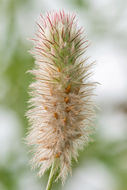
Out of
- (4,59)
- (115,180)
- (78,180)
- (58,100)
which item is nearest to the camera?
(58,100)

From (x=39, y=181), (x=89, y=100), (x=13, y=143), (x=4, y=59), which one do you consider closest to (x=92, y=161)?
(x=39, y=181)

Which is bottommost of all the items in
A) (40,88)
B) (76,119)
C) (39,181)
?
(39,181)

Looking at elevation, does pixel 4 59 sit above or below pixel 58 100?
above

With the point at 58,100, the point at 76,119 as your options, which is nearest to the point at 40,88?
the point at 58,100

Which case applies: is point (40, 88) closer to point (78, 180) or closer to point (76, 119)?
point (76, 119)

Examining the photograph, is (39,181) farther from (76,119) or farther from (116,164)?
(76,119)

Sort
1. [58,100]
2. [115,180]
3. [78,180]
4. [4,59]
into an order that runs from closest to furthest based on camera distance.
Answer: [58,100]
[115,180]
[78,180]
[4,59]

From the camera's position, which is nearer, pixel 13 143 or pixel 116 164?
pixel 116 164
